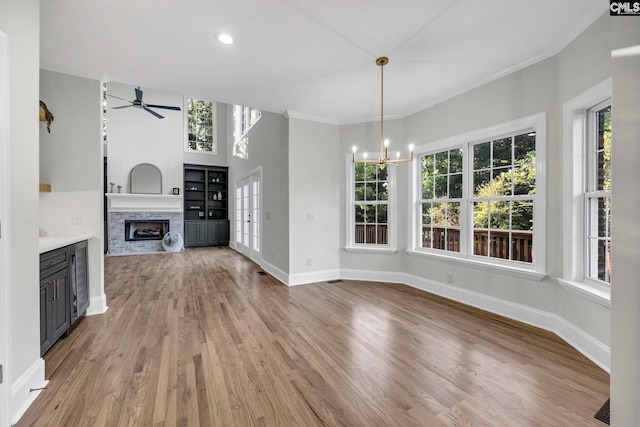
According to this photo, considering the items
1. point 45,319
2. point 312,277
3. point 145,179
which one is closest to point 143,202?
point 145,179

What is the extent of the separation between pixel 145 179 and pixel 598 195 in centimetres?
958

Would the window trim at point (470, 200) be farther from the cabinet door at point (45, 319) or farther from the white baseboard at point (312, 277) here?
the cabinet door at point (45, 319)

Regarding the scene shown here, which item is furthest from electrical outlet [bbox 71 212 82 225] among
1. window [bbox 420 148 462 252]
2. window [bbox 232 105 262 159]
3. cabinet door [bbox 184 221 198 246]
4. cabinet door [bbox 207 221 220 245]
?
cabinet door [bbox 207 221 220 245]

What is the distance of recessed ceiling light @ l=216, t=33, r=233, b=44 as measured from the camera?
7.76 ft

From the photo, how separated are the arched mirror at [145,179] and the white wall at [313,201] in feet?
19.4

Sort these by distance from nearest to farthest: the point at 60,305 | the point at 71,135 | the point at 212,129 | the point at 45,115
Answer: the point at 60,305 < the point at 45,115 < the point at 71,135 < the point at 212,129

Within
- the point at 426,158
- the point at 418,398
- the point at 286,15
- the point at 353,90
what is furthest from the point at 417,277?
the point at 286,15

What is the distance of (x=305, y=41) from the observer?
97.3 inches

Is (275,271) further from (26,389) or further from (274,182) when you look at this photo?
(26,389)

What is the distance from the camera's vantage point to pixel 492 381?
1.93m

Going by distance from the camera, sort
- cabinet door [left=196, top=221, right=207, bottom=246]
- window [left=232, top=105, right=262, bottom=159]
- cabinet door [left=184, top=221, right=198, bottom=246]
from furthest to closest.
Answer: cabinet door [left=196, top=221, right=207, bottom=246]
cabinet door [left=184, top=221, right=198, bottom=246]
window [left=232, top=105, right=262, bottom=159]

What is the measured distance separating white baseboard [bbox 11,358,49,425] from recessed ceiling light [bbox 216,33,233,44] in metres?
2.81

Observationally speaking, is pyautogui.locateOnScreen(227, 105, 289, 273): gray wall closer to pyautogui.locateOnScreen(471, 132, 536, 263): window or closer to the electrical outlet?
the electrical outlet

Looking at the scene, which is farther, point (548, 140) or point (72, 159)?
point (72, 159)
